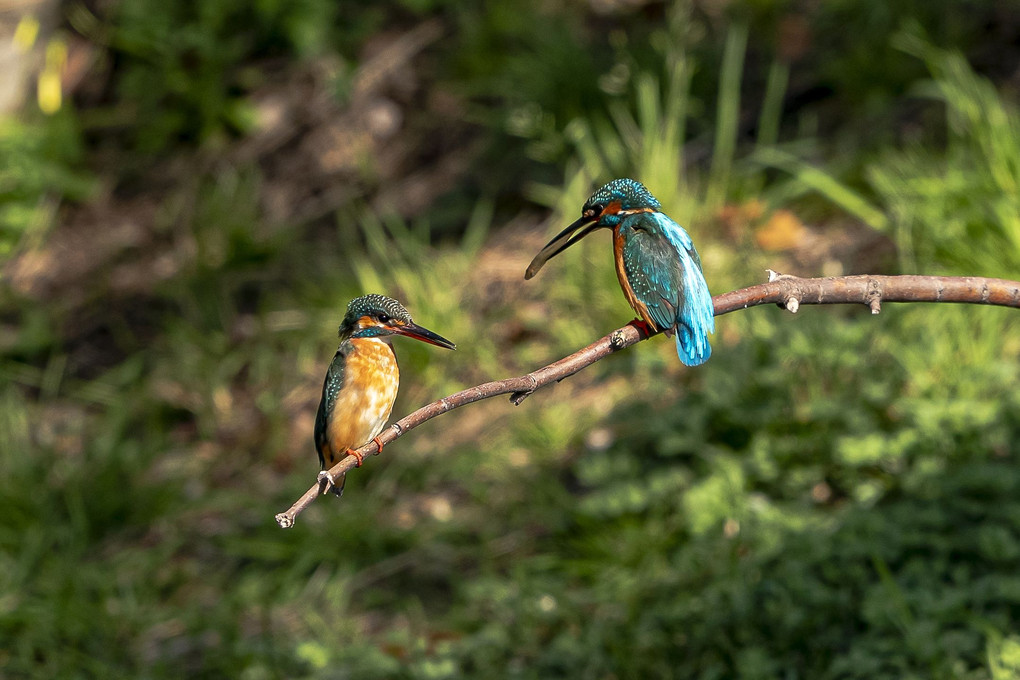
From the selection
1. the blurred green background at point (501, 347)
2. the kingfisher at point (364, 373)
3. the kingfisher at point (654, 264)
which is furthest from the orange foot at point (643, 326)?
the blurred green background at point (501, 347)

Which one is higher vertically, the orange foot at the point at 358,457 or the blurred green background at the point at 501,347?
the blurred green background at the point at 501,347

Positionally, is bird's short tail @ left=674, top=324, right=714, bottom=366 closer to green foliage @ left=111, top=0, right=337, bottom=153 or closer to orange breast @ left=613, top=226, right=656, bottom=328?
orange breast @ left=613, top=226, right=656, bottom=328

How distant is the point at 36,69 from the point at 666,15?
420 centimetres

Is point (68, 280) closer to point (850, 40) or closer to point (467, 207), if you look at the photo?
point (467, 207)

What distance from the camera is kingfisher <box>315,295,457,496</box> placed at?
131cm

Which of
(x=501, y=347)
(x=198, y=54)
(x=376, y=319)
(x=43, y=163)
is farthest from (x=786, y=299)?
(x=43, y=163)

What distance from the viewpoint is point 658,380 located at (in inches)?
163

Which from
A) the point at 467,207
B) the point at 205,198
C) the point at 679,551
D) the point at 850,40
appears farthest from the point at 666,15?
the point at 679,551

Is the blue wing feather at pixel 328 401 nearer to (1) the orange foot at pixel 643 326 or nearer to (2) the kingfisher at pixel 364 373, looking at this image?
(2) the kingfisher at pixel 364 373

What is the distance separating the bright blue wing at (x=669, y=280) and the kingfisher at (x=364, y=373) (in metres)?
0.39

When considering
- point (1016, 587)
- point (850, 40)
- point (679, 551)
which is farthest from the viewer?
point (850, 40)

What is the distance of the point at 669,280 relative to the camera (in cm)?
153

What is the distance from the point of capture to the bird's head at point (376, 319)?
1.30 metres

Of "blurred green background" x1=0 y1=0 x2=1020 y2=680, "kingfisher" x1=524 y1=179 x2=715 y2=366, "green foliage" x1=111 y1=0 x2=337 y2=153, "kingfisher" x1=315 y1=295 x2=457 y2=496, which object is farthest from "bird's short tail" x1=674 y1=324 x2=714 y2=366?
"green foliage" x1=111 y1=0 x2=337 y2=153
